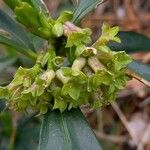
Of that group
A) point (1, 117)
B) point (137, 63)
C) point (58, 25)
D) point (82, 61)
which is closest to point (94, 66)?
point (82, 61)

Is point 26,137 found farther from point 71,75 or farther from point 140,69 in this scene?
point 71,75

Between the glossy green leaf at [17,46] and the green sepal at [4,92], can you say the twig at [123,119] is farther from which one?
the green sepal at [4,92]

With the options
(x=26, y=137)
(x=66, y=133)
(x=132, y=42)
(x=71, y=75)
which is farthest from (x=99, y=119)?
(x=71, y=75)

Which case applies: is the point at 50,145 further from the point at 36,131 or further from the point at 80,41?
the point at 36,131

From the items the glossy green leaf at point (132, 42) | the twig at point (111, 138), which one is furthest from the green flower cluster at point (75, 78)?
the twig at point (111, 138)

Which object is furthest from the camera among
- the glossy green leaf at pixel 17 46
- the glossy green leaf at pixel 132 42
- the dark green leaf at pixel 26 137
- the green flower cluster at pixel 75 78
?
the dark green leaf at pixel 26 137

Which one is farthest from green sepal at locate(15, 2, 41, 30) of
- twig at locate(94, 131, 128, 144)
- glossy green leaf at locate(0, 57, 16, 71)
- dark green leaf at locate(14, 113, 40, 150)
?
twig at locate(94, 131, 128, 144)
